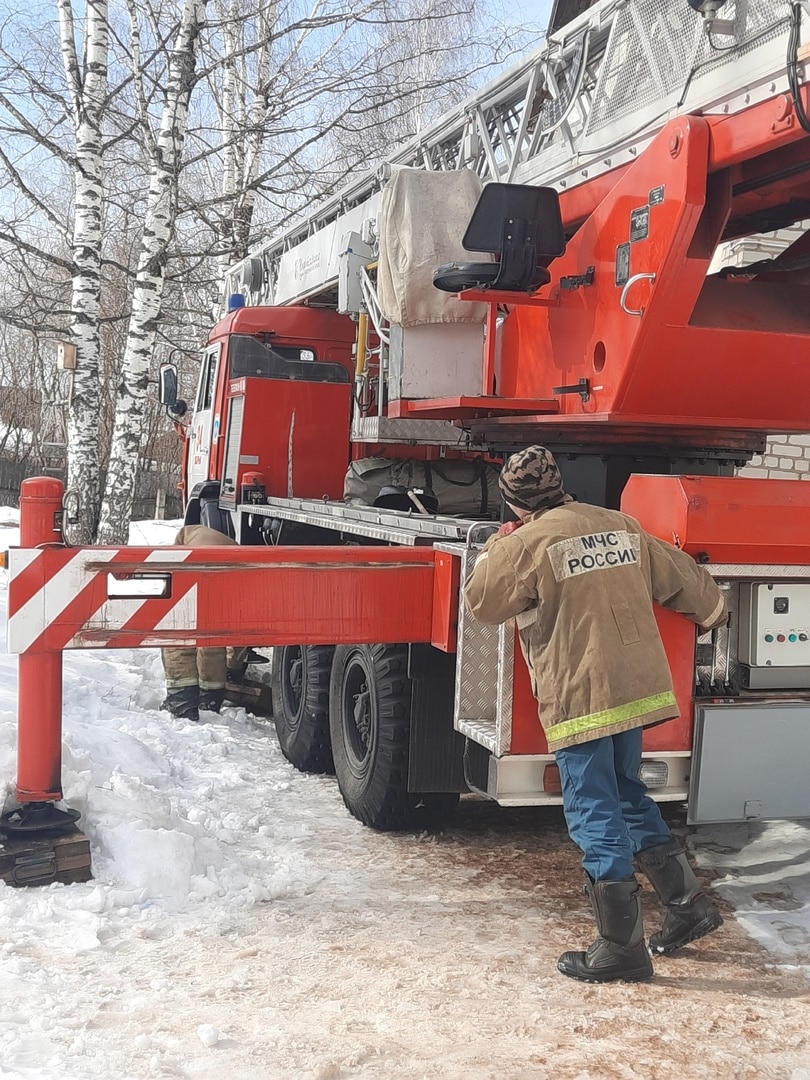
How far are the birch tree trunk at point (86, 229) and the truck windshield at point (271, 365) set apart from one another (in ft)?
12.6

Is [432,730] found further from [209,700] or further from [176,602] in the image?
[209,700]

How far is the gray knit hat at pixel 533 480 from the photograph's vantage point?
372 cm

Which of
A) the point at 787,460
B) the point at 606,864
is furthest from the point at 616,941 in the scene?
the point at 787,460

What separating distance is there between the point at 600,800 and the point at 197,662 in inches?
161

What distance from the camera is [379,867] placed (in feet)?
15.6

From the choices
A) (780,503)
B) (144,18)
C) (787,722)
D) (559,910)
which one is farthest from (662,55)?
(144,18)

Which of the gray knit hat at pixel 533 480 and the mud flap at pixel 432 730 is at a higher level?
the gray knit hat at pixel 533 480

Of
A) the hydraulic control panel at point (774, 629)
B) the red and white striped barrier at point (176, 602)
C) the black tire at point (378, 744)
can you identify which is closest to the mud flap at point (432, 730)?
the black tire at point (378, 744)

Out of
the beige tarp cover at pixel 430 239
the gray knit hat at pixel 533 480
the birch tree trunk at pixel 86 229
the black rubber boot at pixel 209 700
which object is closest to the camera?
the gray knit hat at pixel 533 480

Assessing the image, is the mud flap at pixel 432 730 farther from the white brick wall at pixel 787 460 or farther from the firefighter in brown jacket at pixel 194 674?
the white brick wall at pixel 787 460

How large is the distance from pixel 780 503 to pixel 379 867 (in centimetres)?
234

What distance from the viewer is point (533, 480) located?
12.2ft

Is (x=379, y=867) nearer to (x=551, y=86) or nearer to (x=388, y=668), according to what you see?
(x=388, y=668)

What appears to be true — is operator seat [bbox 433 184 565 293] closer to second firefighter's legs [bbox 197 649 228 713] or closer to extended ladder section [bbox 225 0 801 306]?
extended ladder section [bbox 225 0 801 306]
